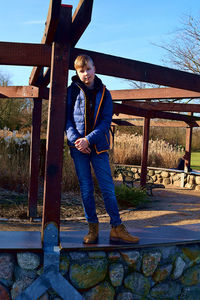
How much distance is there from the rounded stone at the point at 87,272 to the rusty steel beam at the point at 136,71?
190 cm

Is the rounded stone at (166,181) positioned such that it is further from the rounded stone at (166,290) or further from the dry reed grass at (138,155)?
the rounded stone at (166,290)

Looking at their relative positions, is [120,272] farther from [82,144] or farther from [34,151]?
[34,151]

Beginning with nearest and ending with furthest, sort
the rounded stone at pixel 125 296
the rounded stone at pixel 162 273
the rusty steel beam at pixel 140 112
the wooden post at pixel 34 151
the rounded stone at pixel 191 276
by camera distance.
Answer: the rounded stone at pixel 125 296, the rounded stone at pixel 162 273, the rounded stone at pixel 191 276, the wooden post at pixel 34 151, the rusty steel beam at pixel 140 112

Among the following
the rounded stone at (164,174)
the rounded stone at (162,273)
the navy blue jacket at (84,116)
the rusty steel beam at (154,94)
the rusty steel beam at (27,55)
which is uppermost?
the rusty steel beam at (154,94)

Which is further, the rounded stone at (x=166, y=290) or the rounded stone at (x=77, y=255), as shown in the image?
the rounded stone at (x=166, y=290)

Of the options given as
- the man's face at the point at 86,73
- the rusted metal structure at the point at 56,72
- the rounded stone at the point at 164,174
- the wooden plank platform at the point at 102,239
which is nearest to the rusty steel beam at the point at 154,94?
the rusted metal structure at the point at 56,72

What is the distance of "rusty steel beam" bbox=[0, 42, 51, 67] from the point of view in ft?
10.9

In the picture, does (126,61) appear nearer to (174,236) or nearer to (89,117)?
(89,117)

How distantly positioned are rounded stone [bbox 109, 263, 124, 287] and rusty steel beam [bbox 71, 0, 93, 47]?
2194 mm

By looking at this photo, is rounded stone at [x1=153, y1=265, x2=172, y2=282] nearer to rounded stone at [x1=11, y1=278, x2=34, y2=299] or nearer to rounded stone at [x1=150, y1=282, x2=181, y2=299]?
rounded stone at [x1=150, y1=282, x2=181, y2=299]

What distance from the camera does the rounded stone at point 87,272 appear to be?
10.3 ft

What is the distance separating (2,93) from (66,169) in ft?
8.29

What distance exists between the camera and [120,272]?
3.27 metres

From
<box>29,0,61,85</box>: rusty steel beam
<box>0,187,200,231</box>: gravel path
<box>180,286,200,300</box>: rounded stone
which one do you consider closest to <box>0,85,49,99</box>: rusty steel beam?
<box>0,187,200,231</box>: gravel path
